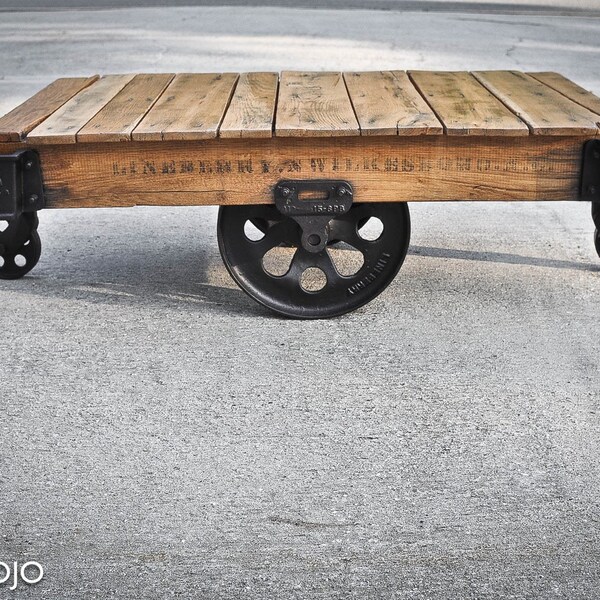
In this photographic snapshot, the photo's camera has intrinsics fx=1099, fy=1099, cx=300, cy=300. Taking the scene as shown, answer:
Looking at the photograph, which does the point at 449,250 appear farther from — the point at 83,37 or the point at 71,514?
the point at 83,37

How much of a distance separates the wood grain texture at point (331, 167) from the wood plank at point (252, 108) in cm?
7

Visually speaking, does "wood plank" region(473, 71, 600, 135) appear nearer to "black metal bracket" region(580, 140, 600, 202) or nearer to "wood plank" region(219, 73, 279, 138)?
"black metal bracket" region(580, 140, 600, 202)

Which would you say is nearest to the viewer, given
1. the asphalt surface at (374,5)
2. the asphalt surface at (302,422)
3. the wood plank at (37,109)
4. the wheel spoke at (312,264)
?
the asphalt surface at (302,422)

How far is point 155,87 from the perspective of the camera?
4.72 metres

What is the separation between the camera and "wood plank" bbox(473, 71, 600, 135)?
3.77 m

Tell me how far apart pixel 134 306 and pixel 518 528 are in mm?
2043

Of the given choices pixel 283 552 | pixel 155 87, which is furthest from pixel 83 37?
pixel 283 552

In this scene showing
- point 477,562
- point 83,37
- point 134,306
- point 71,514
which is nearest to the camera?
point 477,562

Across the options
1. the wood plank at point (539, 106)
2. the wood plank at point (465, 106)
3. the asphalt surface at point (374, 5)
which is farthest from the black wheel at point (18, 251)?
the asphalt surface at point (374, 5)

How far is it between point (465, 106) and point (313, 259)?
808 millimetres

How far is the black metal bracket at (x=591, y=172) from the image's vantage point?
3811 mm

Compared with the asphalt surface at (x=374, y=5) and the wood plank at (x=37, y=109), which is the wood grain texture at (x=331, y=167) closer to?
the wood plank at (x=37, y=109)

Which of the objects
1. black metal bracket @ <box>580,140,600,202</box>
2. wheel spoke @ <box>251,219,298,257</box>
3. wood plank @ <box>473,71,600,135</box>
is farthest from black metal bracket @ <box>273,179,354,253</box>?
black metal bracket @ <box>580,140,600,202</box>

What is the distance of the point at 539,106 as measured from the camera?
414 cm
